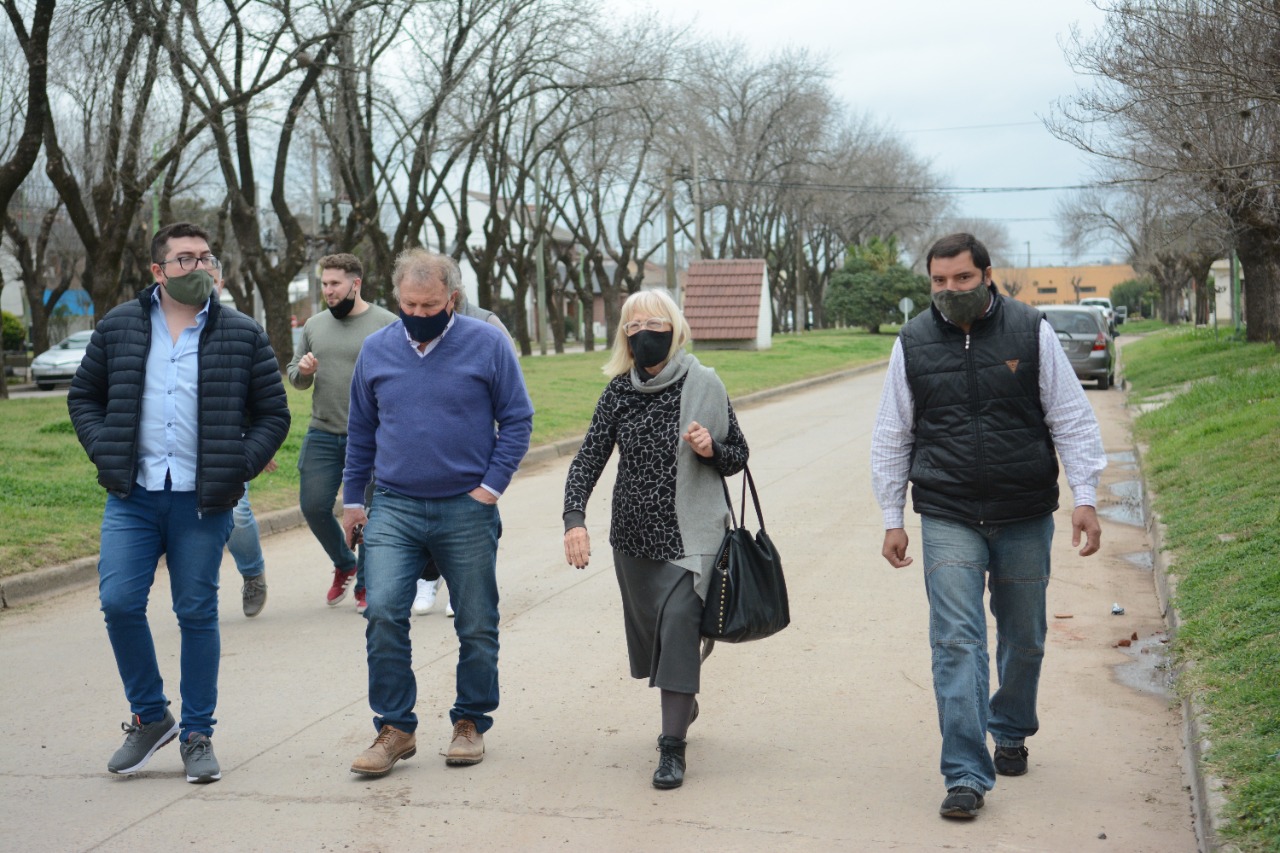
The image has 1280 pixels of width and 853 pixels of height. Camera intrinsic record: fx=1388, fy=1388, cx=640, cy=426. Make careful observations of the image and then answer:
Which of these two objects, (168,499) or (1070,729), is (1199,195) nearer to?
(1070,729)

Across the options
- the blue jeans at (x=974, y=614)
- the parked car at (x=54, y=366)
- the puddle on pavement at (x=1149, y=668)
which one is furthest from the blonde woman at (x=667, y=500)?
the parked car at (x=54, y=366)

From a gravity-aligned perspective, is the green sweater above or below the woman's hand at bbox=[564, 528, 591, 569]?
above

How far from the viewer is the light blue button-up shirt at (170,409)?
521 centimetres

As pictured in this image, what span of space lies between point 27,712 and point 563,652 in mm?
2550

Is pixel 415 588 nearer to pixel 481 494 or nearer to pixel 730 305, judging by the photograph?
pixel 481 494

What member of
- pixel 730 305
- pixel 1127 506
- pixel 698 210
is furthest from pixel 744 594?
pixel 698 210

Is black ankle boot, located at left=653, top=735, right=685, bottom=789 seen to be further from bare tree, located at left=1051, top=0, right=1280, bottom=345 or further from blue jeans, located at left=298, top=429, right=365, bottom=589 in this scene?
bare tree, located at left=1051, top=0, right=1280, bottom=345

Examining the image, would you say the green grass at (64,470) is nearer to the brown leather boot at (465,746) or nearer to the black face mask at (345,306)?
the black face mask at (345,306)

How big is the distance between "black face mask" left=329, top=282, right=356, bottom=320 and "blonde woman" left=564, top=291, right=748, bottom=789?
303 cm

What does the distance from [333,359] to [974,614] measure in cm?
439

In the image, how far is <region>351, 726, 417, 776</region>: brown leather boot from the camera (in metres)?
5.14

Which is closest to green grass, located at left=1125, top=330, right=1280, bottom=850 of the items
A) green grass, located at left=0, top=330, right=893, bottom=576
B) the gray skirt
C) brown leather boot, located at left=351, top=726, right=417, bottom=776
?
the gray skirt

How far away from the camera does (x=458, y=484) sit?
5.26 meters

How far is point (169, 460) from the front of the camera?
17.1 ft
